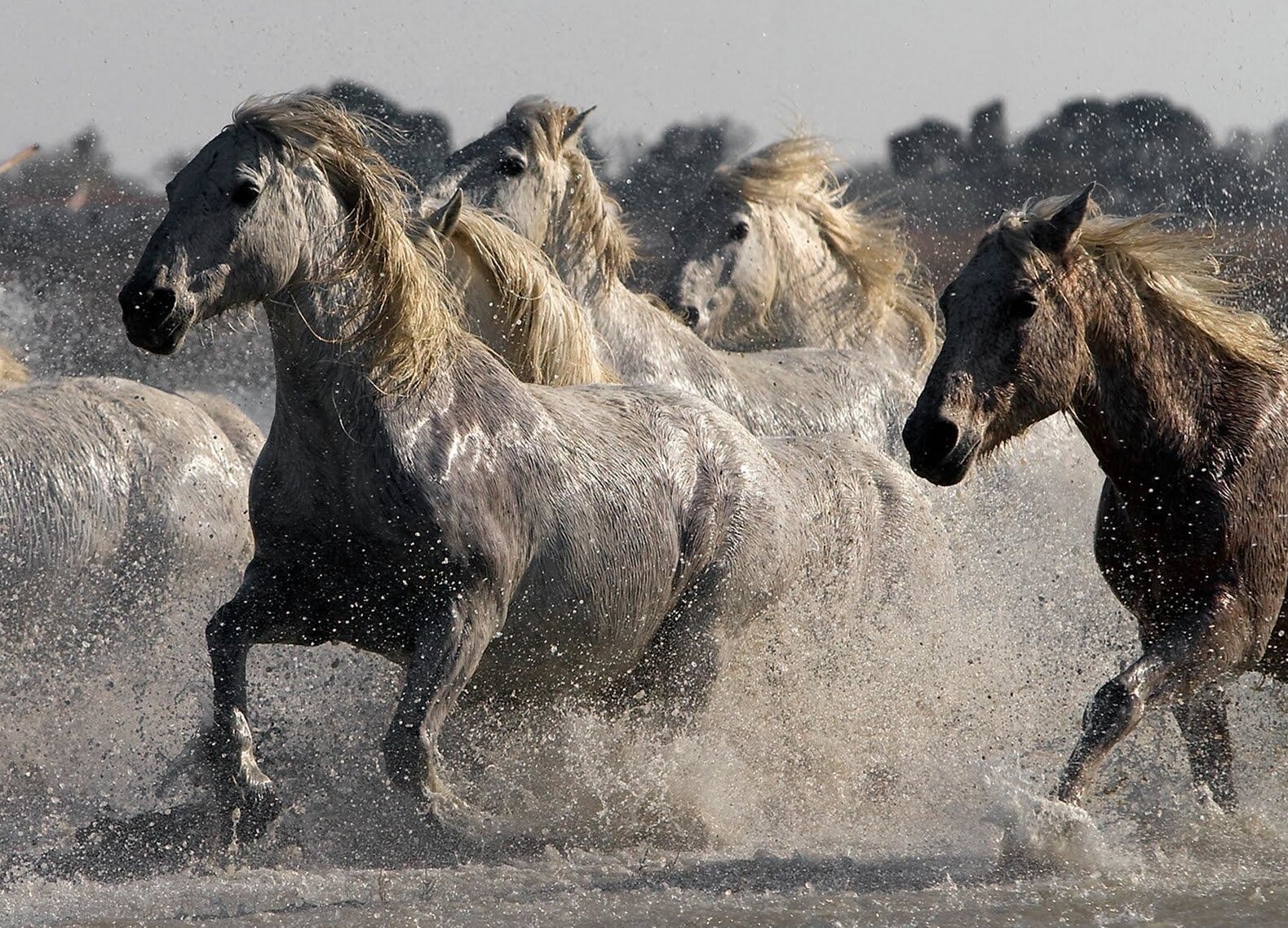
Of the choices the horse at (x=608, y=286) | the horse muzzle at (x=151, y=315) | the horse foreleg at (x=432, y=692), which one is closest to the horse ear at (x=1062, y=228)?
the horse foreleg at (x=432, y=692)

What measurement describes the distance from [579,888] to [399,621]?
0.83 meters

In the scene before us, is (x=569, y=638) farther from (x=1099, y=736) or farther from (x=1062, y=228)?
(x=1062, y=228)

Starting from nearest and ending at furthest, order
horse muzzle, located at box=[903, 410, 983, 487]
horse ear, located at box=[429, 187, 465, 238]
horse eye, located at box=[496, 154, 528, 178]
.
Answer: horse muzzle, located at box=[903, 410, 983, 487] < horse ear, located at box=[429, 187, 465, 238] < horse eye, located at box=[496, 154, 528, 178]

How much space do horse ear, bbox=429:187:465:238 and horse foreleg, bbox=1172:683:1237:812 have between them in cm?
252

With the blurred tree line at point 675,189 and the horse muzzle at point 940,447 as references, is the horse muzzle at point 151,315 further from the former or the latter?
the horse muzzle at point 940,447

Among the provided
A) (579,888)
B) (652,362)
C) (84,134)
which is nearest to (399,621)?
(579,888)

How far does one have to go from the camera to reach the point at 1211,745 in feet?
17.0

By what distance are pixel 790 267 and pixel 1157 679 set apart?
4.80 m

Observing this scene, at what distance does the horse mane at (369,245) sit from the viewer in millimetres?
4699

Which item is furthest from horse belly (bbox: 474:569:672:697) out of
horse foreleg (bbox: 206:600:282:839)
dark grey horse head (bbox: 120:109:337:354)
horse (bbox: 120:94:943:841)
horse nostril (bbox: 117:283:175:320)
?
horse nostril (bbox: 117:283:175:320)

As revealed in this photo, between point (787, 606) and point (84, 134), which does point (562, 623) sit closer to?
point (787, 606)

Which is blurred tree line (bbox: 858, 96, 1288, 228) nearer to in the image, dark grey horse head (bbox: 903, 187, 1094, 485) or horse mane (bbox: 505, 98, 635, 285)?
horse mane (bbox: 505, 98, 635, 285)

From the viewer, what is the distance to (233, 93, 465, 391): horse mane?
4699mm

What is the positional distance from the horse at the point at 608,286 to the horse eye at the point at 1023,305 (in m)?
2.68
